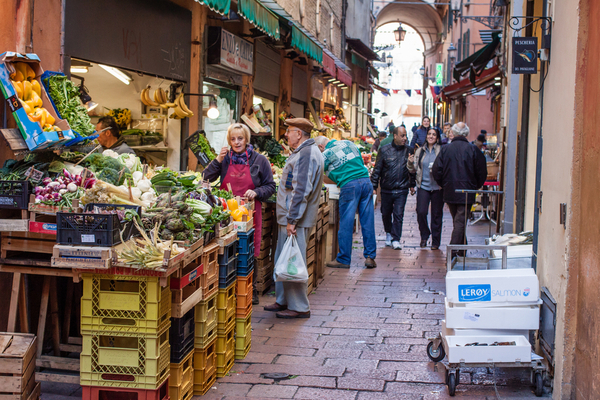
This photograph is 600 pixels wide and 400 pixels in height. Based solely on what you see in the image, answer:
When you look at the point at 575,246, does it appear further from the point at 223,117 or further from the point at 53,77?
the point at 223,117

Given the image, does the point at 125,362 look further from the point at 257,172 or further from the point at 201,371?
the point at 257,172

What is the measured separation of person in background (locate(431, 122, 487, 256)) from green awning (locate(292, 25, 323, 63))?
309 centimetres

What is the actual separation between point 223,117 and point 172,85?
1.82 meters

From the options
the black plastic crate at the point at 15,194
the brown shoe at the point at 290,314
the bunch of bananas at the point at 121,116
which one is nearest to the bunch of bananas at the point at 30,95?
the black plastic crate at the point at 15,194

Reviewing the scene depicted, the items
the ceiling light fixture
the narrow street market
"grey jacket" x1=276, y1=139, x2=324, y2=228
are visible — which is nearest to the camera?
the narrow street market

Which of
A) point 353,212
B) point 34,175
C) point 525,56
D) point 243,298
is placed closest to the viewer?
point 34,175

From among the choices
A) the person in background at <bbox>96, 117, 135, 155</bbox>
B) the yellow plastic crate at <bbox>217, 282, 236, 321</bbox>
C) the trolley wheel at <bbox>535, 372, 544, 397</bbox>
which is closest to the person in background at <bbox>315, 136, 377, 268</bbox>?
the person in background at <bbox>96, 117, 135, 155</bbox>

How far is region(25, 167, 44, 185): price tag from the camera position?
13.8 ft

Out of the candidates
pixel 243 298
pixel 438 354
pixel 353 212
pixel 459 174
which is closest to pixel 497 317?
pixel 438 354

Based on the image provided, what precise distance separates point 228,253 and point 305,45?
6.99 m

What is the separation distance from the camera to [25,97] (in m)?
4.62

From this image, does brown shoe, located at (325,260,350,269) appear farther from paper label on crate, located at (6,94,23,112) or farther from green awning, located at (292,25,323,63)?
paper label on crate, located at (6,94,23,112)

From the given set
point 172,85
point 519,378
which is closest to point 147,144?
A: point 172,85

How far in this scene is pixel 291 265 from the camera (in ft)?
19.5
